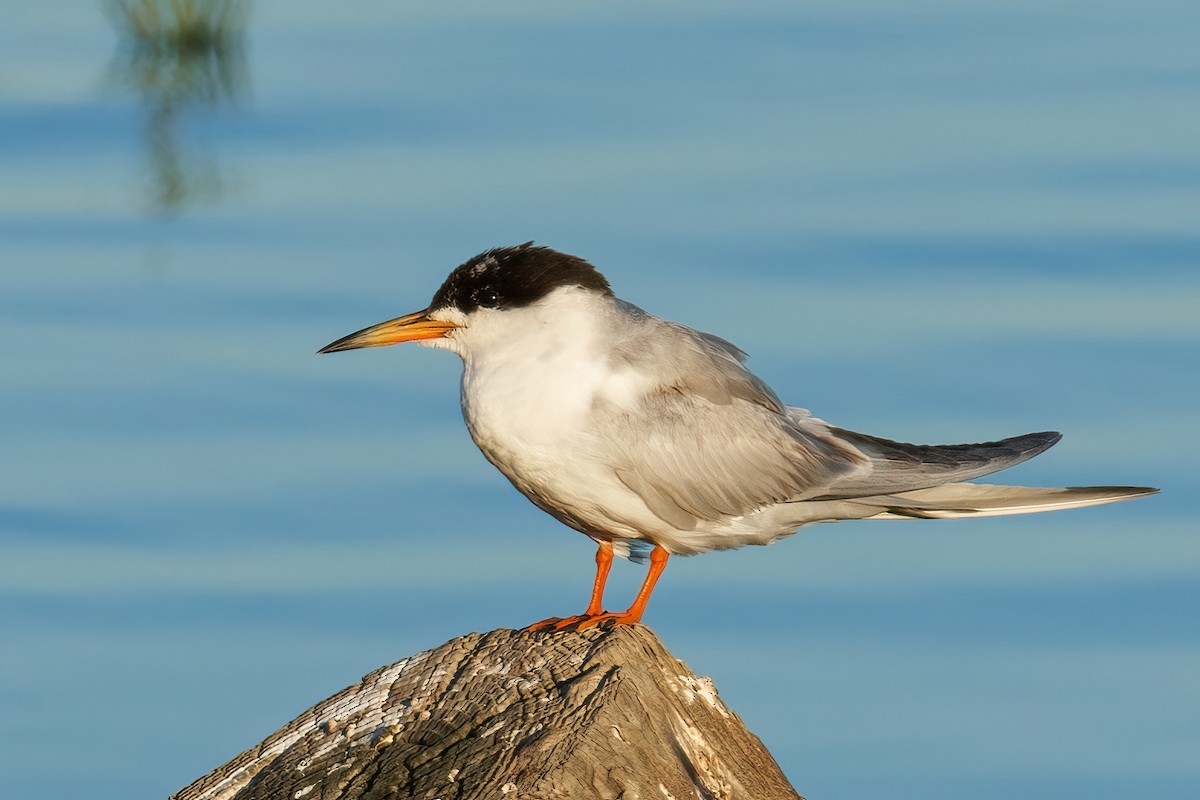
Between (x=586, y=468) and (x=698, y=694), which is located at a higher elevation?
(x=586, y=468)

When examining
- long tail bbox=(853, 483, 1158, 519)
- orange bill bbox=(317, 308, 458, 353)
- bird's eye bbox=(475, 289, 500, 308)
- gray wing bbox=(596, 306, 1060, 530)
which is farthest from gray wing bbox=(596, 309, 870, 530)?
orange bill bbox=(317, 308, 458, 353)

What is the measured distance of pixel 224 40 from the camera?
21.5 metres

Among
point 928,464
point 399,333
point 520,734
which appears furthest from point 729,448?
point 520,734

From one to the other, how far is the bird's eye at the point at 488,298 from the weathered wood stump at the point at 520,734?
5.26 ft

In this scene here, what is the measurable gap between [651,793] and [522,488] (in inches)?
81.9

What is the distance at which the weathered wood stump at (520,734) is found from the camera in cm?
555

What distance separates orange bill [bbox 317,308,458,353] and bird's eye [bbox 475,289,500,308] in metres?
0.23

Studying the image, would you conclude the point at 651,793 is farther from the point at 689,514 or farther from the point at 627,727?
the point at 689,514

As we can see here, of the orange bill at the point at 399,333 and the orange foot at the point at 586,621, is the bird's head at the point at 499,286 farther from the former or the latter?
the orange foot at the point at 586,621

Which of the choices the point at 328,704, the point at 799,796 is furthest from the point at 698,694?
the point at 328,704

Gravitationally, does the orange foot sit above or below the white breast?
below

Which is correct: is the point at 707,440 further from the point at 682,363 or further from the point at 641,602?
the point at 641,602

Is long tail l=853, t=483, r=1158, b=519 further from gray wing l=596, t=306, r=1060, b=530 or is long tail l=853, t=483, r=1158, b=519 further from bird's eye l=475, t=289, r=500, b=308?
bird's eye l=475, t=289, r=500, b=308

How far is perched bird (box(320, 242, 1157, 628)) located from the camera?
7301mm
